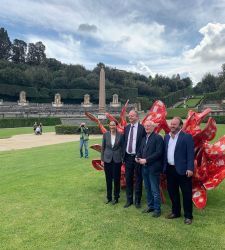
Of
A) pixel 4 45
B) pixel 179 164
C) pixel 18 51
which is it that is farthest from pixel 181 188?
pixel 18 51

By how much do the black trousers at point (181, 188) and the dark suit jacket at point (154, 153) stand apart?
0.21m

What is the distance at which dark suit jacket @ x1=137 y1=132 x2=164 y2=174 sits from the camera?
5.91 meters

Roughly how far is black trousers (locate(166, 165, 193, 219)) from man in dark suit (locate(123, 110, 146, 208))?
0.80 metres

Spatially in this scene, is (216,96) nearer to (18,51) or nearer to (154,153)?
(18,51)

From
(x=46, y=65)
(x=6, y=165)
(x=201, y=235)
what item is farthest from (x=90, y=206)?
(x=46, y=65)

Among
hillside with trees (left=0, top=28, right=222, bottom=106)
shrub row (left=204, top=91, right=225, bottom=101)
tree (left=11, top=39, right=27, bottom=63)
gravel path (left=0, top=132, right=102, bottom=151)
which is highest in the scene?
tree (left=11, top=39, right=27, bottom=63)

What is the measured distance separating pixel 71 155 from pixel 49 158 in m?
1.31

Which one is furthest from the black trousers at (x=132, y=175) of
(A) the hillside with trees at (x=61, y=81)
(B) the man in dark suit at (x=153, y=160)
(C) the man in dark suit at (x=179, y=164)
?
(A) the hillside with trees at (x=61, y=81)

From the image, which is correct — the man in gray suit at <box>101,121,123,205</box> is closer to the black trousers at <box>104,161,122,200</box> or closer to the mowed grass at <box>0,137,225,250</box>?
the black trousers at <box>104,161,122,200</box>

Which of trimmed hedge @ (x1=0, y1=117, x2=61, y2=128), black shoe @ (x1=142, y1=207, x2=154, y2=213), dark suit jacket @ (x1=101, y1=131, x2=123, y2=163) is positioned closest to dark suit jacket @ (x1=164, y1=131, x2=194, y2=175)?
black shoe @ (x1=142, y1=207, x2=154, y2=213)

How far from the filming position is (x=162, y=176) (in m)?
6.97

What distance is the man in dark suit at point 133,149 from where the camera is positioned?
6438 mm

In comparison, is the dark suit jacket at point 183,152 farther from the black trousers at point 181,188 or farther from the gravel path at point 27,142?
the gravel path at point 27,142

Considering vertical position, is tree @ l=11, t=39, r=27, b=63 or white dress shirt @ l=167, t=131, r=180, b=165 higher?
tree @ l=11, t=39, r=27, b=63
